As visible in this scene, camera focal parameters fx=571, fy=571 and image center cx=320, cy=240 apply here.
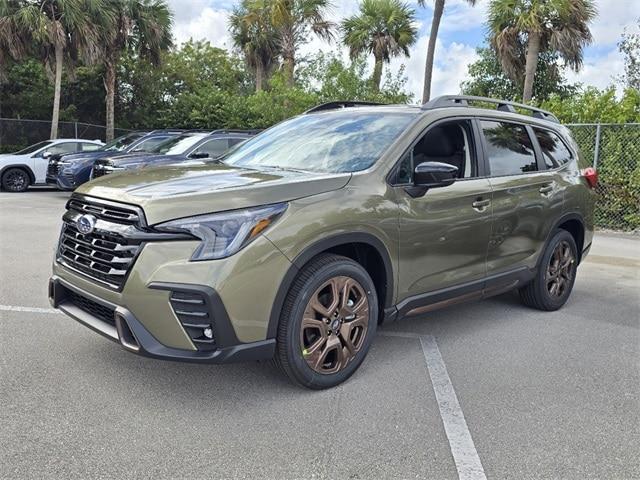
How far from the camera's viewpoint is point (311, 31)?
23.9 meters

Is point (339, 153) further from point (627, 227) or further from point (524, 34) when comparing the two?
point (524, 34)

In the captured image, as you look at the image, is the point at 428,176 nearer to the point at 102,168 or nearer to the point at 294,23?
the point at 102,168

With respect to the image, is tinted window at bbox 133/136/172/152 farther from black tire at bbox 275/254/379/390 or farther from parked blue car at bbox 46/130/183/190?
black tire at bbox 275/254/379/390

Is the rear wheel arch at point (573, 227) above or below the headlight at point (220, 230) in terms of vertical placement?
below

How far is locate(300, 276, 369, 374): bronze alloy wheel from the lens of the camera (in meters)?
3.33

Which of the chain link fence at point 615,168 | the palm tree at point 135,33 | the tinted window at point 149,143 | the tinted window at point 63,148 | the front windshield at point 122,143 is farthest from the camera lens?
the palm tree at point 135,33

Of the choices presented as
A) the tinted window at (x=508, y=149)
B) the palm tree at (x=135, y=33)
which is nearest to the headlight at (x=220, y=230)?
the tinted window at (x=508, y=149)

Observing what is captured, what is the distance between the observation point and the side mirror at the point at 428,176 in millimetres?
3654

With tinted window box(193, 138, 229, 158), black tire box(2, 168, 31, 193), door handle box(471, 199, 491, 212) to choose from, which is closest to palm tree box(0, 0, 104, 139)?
black tire box(2, 168, 31, 193)

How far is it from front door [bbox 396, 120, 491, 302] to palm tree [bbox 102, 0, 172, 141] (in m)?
18.8

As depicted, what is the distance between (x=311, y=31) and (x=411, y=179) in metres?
21.7

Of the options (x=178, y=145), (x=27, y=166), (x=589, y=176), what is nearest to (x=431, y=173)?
(x=589, y=176)

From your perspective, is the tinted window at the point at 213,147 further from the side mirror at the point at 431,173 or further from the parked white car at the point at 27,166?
the side mirror at the point at 431,173

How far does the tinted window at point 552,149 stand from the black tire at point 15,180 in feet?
46.0
